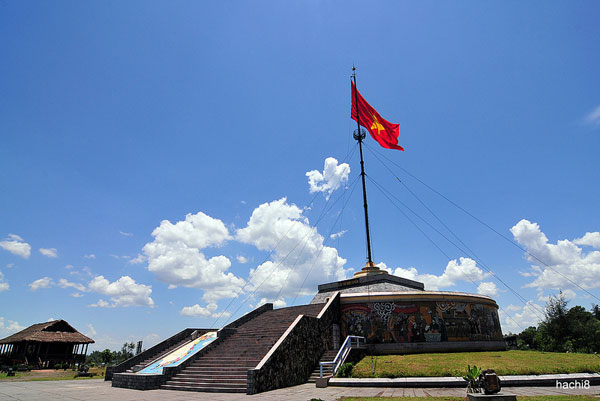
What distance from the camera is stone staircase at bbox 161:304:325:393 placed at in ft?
47.8

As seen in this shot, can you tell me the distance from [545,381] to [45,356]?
1730 inches

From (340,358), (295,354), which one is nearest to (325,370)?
(340,358)

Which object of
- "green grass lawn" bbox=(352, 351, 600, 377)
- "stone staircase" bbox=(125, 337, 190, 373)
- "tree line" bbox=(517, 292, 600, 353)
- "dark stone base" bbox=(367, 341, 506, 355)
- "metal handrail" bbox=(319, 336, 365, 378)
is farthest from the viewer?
"tree line" bbox=(517, 292, 600, 353)

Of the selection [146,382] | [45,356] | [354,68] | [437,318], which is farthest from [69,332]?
[354,68]

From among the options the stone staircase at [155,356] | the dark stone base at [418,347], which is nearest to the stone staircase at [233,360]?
the stone staircase at [155,356]

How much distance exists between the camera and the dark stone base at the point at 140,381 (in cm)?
1534

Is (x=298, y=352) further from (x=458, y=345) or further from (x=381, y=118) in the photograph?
(x=381, y=118)

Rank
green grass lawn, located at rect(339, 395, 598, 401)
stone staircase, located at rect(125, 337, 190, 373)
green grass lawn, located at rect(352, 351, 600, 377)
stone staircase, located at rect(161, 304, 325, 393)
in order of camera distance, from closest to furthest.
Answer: green grass lawn, located at rect(339, 395, 598, 401) < green grass lawn, located at rect(352, 351, 600, 377) < stone staircase, located at rect(161, 304, 325, 393) < stone staircase, located at rect(125, 337, 190, 373)

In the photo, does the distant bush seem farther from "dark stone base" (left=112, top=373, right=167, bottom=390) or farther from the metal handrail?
"dark stone base" (left=112, top=373, right=167, bottom=390)

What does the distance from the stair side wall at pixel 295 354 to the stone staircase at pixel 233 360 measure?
1093 mm

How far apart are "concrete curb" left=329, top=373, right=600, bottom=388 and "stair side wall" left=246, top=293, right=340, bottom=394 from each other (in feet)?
10.7

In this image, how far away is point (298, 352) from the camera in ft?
54.5

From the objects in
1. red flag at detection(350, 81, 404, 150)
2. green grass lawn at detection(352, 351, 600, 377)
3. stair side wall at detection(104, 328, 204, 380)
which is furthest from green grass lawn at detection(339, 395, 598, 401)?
red flag at detection(350, 81, 404, 150)

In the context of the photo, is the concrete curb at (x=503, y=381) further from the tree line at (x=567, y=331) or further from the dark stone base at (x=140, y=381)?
the tree line at (x=567, y=331)
